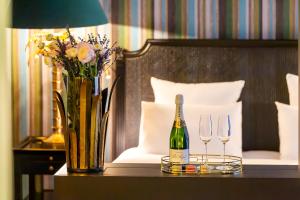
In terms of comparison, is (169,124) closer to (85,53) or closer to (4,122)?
(85,53)

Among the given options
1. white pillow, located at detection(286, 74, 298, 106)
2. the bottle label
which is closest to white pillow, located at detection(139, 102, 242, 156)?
white pillow, located at detection(286, 74, 298, 106)

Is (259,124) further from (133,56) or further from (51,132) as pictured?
(51,132)

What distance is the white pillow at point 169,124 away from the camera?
4.28 metres

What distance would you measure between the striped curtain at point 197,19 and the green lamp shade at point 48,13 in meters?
0.83

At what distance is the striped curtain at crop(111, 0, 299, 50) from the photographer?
481 centimetres

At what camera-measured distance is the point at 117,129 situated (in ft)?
16.0

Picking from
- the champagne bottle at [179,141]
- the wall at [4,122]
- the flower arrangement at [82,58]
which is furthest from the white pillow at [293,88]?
the wall at [4,122]

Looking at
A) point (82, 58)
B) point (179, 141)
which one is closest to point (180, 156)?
point (179, 141)

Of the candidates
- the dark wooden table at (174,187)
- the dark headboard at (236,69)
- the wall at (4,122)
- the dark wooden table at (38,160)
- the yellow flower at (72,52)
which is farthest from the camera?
the dark headboard at (236,69)

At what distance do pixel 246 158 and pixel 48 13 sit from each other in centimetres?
152

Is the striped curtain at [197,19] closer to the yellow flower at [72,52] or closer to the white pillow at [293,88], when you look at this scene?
the white pillow at [293,88]

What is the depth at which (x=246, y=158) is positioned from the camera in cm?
434

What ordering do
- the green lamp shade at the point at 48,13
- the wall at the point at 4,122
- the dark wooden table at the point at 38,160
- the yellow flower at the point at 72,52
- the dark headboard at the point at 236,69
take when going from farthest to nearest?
1. the dark headboard at the point at 236,69
2. the dark wooden table at the point at 38,160
3. the green lamp shade at the point at 48,13
4. the yellow flower at the point at 72,52
5. the wall at the point at 4,122

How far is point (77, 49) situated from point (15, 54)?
2.40 m
